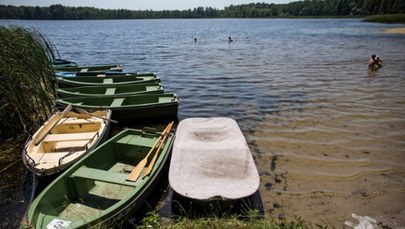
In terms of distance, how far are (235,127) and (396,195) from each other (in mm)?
4347

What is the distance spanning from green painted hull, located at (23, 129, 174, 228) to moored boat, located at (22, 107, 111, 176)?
1.67ft

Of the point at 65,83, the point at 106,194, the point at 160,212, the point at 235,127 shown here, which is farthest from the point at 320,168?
the point at 65,83

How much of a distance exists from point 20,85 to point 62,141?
2.21 m

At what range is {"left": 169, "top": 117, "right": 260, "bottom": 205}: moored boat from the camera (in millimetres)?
5465

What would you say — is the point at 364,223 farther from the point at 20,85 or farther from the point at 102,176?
the point at 20,85

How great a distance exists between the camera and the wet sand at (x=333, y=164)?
6.29 meters

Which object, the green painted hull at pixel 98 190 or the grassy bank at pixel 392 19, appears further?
the grassy bank at pixel 392 19

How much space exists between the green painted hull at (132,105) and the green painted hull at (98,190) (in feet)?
9.61

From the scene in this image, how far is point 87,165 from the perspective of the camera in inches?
257

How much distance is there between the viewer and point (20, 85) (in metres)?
8.30

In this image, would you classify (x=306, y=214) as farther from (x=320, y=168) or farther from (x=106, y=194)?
(x=106, y=194)

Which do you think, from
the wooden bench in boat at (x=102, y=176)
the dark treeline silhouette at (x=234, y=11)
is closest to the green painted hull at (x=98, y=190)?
the wooden bench in boat at (x=102, y=176)

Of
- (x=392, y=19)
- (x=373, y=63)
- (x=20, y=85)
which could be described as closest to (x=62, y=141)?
(x=20, y=85)

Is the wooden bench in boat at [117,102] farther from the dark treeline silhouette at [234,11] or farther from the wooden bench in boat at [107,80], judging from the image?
the dark treeline silhouette at [234,11]
